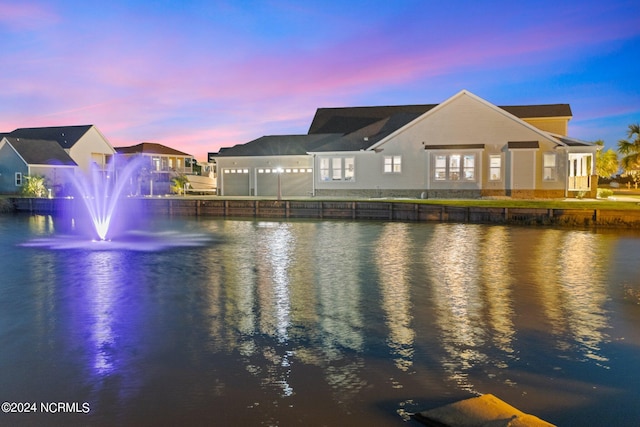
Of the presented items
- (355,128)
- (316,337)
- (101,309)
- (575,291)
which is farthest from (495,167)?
(316,337)

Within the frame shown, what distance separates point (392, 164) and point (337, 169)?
15.4ft

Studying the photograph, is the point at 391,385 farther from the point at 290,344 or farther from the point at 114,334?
the point at 114,334

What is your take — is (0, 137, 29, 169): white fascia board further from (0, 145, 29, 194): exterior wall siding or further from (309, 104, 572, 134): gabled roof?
(309, 104, 572, 134): gabled roof

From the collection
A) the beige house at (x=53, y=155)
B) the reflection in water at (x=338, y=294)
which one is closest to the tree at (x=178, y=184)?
the beige house at (x=53, y=155)

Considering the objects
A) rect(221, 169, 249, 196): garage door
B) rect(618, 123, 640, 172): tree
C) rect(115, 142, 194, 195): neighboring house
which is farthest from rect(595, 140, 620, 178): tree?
rect(115, 142, 194, 195): neighboring house

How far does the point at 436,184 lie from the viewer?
44875 millimetres

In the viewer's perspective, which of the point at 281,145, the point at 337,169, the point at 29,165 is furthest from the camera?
the point at 29,165

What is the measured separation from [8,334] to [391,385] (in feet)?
24.1

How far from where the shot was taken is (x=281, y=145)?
5528cm

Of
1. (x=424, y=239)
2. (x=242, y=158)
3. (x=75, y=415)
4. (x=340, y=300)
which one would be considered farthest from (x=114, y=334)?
(x=242, y=158)

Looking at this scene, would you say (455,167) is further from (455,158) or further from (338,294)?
(338,294)

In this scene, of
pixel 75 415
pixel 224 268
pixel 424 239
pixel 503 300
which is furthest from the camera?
pixel 424 239

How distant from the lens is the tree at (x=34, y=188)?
6266 cm

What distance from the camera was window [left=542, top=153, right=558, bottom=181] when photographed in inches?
1665
